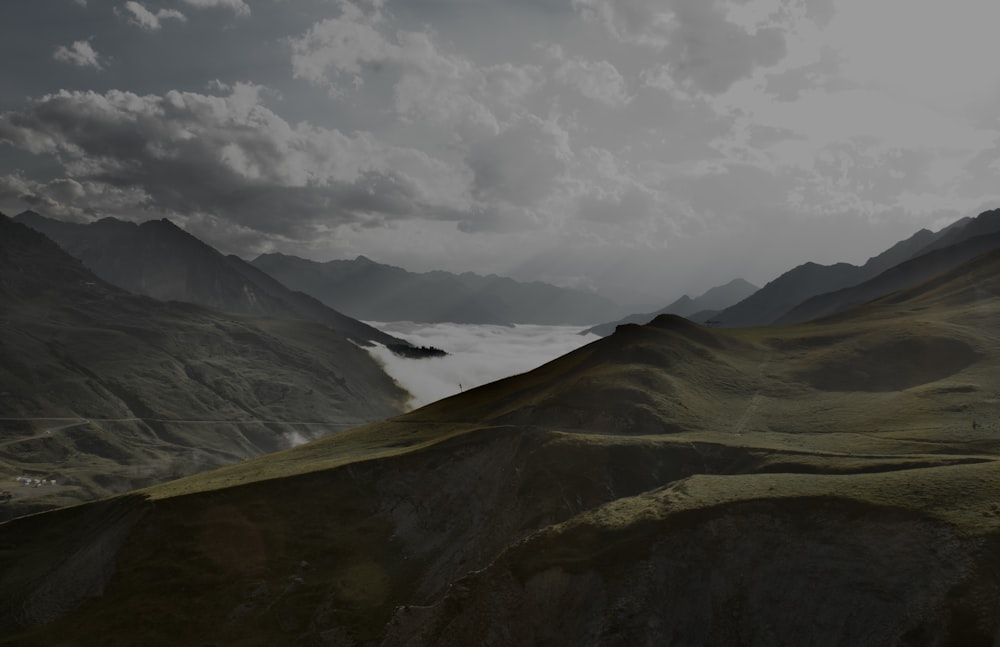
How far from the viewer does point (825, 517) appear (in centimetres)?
5362

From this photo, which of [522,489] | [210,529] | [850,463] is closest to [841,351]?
[850,463]

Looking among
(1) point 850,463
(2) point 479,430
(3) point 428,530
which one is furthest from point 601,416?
(1) point 850,463

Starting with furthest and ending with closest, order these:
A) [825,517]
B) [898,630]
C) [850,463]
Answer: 1. [850,463]
2. [825,517]
3. [898,630]

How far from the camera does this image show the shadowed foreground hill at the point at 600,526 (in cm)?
4931

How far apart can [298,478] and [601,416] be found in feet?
161

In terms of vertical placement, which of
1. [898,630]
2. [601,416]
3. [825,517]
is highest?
[601,416]

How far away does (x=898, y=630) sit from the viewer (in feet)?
142

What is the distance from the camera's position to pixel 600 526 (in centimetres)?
5997

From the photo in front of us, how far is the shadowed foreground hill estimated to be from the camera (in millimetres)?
49312

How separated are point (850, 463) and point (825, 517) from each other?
19.9 m

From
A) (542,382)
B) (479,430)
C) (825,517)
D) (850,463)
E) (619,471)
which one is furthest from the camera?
(542,382)

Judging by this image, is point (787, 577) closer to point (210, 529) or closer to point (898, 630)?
point (898, 630)

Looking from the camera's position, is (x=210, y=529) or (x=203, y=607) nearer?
(x=203, y=607)

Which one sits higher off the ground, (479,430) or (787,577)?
(479,430)
